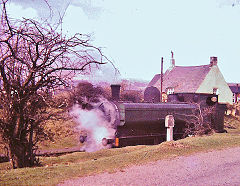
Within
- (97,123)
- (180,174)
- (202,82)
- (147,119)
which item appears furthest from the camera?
(202,82)

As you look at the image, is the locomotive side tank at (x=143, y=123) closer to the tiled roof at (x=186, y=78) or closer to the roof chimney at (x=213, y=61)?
the tiled roof at (x=186, y=78)

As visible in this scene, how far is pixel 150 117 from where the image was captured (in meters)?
13.3

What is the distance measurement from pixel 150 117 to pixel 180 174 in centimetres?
704

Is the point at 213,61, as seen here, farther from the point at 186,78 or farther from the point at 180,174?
the point at 180,174

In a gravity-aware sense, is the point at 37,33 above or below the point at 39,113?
above

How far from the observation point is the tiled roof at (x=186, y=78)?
3799 centimetres

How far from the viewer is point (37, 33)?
23.9 ft

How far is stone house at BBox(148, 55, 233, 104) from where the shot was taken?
3772cm

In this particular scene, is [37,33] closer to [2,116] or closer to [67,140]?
[2,116]

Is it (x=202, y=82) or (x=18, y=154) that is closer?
(x=18, y=154)

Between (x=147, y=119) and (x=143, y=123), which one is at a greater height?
(x=147, y=119)

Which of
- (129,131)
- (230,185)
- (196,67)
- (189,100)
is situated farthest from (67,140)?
(196,67)

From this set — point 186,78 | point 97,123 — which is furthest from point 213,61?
point 97,123

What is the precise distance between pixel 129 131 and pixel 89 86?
51.0 ft
